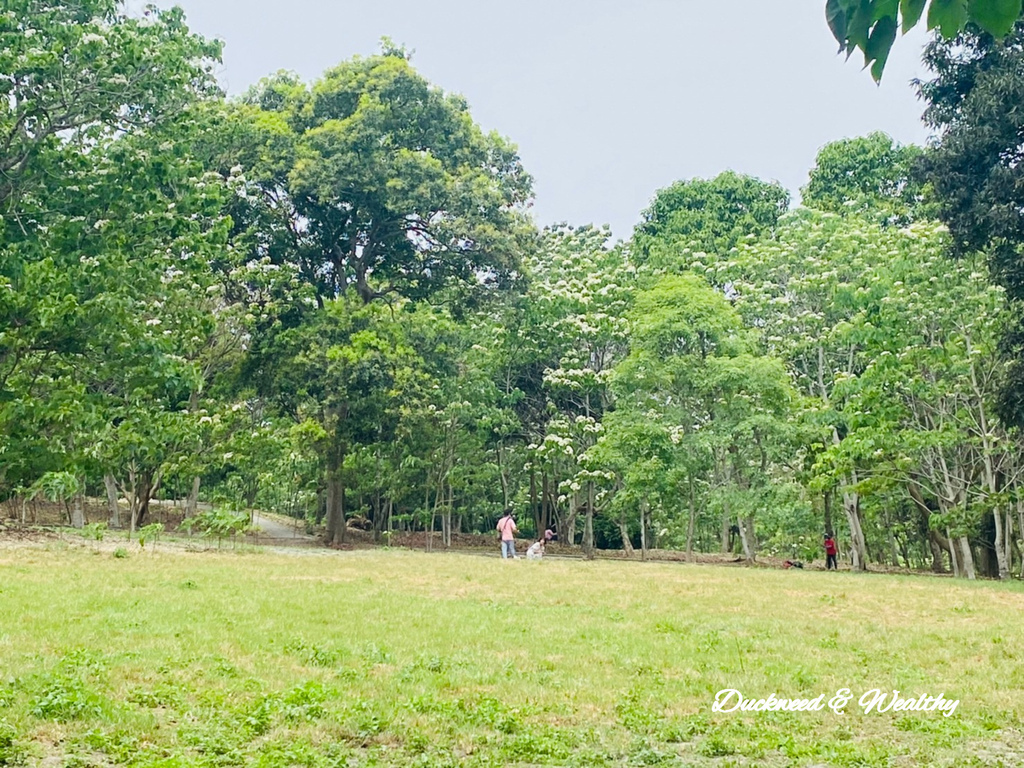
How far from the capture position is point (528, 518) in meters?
36.9

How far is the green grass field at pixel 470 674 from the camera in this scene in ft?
15.4

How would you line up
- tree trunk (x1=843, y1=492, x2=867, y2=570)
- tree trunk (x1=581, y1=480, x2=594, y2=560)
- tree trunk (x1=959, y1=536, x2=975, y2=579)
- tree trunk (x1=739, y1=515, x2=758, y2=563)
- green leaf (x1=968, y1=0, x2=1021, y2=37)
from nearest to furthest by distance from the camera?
1. green leaf (x1=968, y1=0, x2=1021, y2=37)
2. tree trunk (x1=959, y1=536, x2=975, y2=579)
3. tree trunk (x1=843, y1=492, x2=867, y2=570)
4. tree trunk (x1=739, y1=515, x2=758, y2=563)
5. tree trunk (x1=581, y1=480, x2=594, y2=560)

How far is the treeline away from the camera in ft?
50.0

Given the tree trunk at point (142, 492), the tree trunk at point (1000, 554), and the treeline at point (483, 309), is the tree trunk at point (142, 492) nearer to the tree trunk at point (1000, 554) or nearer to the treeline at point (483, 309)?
the treeline at point (483, 309)

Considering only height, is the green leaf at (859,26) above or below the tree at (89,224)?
below

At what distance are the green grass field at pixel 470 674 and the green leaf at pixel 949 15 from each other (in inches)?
140

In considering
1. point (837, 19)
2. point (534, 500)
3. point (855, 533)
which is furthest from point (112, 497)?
point (837, 19)

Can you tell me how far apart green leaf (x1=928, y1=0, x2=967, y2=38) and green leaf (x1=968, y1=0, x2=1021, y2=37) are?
0.05 metres

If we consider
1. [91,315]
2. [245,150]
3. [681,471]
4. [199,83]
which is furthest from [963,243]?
[245,150]

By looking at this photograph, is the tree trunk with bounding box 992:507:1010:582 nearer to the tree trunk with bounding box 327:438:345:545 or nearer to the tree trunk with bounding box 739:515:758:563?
the tree trunk with bounding box 739:515:758:563

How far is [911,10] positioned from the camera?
6.99ft

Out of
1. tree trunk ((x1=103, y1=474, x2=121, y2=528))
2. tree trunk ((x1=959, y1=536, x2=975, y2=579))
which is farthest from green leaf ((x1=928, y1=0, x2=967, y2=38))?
tree trunk ((x1=103, y1=474, x2=121, y2=528))

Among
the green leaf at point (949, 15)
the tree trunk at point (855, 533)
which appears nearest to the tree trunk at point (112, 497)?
the tree trunk at point (855, 533)

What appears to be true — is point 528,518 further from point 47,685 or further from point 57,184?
point 47,685
